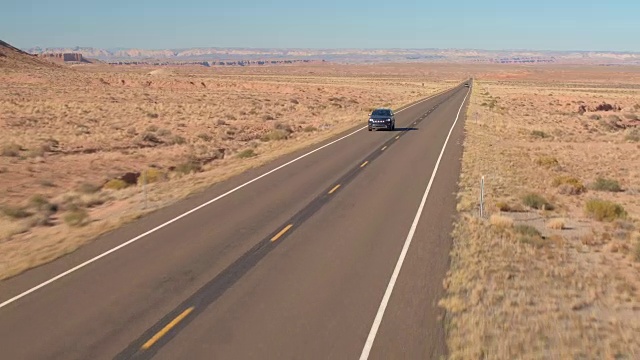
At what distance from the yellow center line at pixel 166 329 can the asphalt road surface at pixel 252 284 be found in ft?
0.05

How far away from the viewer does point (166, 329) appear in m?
9.04

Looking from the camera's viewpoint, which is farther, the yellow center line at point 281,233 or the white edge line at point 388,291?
the yellow center line at point 281,233

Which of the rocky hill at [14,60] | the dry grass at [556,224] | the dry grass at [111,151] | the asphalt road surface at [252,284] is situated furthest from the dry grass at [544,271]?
the rocky hill at [14,60]

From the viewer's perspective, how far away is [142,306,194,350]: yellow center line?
27.9ft

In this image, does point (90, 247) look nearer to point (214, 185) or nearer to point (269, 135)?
A: point (214, 185)

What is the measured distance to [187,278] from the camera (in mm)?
11461

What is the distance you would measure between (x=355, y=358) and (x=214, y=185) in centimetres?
1495

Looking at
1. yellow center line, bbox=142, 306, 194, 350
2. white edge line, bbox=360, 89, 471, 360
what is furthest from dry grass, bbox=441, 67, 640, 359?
yellow center line, bbox=142, 306, 194, 350

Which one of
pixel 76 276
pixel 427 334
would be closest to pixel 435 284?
pixel 427 334

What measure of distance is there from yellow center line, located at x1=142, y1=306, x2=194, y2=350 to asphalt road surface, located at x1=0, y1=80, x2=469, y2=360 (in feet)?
0.05

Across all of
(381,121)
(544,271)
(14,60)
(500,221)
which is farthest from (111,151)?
(14,60)

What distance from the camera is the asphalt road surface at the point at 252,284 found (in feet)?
28.1

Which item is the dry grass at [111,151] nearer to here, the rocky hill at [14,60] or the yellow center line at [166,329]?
the yellow center line at [166,329]

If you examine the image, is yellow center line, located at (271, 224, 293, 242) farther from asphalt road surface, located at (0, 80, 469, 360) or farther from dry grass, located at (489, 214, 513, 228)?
dry grass, located at (489, 214, 513, 228)
